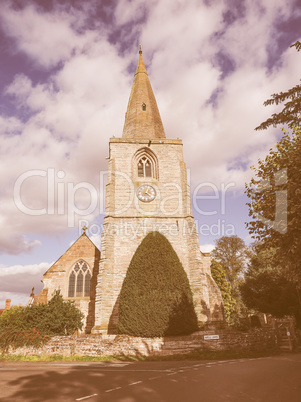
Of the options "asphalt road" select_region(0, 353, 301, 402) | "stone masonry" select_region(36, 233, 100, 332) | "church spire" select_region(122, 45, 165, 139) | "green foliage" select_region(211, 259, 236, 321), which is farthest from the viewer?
"green foliage" select_region(211, 259, 236, 321)

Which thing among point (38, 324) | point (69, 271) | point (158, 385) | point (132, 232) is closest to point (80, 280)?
point (69, 271)

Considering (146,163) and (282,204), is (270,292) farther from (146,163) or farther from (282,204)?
(282,204)

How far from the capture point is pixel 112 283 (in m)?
20.1

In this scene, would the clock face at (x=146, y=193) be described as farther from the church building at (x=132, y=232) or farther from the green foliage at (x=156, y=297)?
the green foliage at (x=156, y=297)

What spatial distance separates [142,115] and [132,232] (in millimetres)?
13370

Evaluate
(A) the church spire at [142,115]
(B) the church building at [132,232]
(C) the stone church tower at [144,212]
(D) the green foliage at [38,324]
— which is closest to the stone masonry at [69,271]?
(B) the church building at [132,232]

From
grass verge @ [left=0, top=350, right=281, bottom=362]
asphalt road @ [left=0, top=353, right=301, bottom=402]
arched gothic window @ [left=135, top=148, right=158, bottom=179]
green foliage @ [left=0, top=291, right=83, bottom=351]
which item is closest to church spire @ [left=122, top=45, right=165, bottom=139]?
arched gothic window @ [left=135, top=148, right=158, bottom=179]

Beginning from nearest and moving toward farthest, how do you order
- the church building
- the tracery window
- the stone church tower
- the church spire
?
the stone church tower < the church building < the tracery window < the church spire

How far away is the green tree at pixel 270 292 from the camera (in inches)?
1025

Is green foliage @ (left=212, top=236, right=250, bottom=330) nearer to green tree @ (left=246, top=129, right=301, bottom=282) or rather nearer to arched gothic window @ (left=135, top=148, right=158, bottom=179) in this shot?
arched gothic window @ (left=135, top=148, right=158, bottom=179)

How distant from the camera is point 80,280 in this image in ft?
75.3

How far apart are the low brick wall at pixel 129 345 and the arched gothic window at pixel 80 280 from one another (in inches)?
274

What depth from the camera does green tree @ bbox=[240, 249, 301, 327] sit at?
26.0 metres

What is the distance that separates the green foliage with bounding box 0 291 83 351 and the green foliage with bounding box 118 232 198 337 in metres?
3.57
